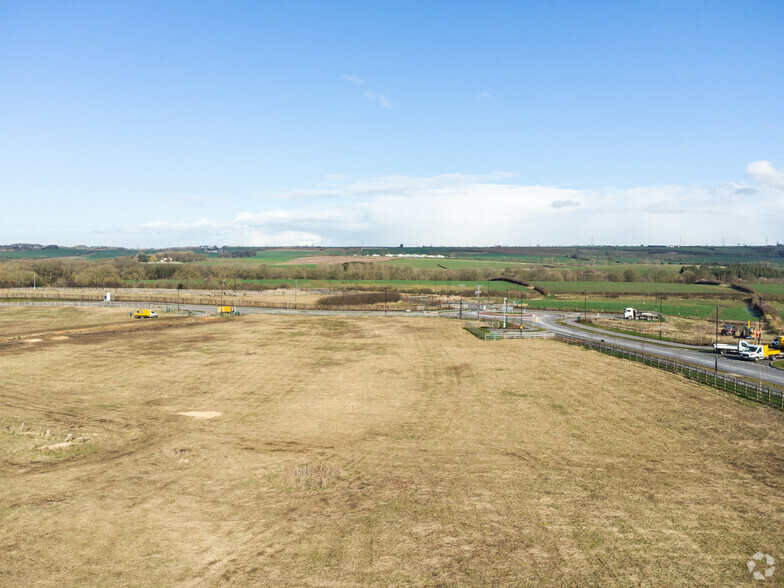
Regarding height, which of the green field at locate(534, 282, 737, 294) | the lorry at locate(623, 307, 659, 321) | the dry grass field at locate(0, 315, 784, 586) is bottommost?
the dry grass field at locate(0, 315, 784, 586)

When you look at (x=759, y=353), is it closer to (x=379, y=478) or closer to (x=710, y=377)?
(x=710, y=377)

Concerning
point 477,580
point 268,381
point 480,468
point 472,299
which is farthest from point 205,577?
point 472,299

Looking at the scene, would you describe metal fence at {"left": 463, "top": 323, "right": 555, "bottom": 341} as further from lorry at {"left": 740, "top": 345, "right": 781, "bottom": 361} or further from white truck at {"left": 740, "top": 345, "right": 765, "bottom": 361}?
lorry at {"left": 740, "top": 345, "right": 781, "bottom": 361}

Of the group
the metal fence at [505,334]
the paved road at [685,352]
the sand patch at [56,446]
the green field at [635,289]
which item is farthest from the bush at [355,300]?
the sand patch at [56,446]

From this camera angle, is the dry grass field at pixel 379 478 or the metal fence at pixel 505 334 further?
the metal fence at pixel 505 334

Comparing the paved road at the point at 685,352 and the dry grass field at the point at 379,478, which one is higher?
the dry grass field at the point at 379,478

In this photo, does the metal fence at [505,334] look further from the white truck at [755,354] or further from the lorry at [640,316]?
the lorry at [640,316]

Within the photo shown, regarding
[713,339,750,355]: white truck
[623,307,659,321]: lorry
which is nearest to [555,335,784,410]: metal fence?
[713,339,750,355]: white truck
